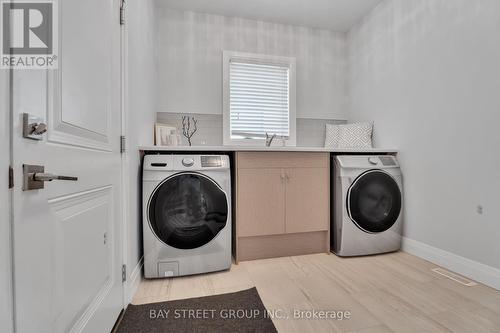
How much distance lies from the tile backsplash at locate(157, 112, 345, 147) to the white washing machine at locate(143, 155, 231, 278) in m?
0.90

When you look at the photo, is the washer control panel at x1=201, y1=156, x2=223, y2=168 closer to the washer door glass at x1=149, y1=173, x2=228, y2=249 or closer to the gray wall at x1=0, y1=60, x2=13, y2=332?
the washer door glass at x1=149, y1=173, x2=228, y2=249

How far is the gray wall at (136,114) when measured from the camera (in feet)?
4.71

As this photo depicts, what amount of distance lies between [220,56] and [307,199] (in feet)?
6.19

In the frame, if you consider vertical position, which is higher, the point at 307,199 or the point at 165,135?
the point at 165,135

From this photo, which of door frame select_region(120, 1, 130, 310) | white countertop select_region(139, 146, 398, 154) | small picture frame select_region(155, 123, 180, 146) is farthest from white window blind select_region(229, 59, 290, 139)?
door frame select_region(120, 1, 130, 310)

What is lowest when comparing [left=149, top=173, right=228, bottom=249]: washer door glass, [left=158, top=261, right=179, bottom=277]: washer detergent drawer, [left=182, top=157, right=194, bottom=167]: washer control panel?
[left=158, top=261, right=179, bottom=277]: washer detergent drawer

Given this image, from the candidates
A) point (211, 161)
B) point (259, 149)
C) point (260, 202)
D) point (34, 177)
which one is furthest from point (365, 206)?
point (34, 177)

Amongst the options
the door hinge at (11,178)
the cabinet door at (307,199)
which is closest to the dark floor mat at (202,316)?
the cabinet door at (307,199)

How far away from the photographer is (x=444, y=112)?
1.87 metres

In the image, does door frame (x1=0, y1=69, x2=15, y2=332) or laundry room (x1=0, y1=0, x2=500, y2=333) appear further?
laundry room (x1=0, y1=0, x2=500, y2=333)

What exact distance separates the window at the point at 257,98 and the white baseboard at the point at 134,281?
1.55 meters

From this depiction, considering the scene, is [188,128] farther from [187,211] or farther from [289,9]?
[289,9]

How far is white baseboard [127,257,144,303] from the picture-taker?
1.41 m

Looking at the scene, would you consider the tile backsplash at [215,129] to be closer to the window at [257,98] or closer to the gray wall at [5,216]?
the window at [257,98]
